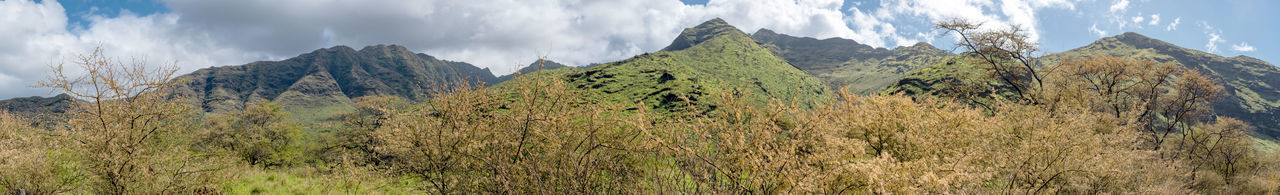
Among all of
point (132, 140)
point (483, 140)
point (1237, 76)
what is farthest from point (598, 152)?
point (1237, 76)

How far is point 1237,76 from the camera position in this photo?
167250 mm

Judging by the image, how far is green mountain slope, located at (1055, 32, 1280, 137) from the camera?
449ft

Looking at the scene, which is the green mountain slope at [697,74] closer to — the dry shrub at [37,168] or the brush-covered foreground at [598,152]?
the brush-covered foreground at [598,152]

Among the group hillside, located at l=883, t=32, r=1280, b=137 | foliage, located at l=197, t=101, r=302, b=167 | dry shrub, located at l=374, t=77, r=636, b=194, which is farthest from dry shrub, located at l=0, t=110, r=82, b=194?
hillside, located at l=883, t=32, r=1280, b=137

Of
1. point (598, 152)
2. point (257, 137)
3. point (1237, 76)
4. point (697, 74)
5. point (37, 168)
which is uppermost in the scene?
point (697, 74)

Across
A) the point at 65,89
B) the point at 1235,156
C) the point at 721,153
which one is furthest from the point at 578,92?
the point at 1235,156

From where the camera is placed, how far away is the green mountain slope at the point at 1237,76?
137m

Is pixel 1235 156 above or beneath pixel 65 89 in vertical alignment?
beneath

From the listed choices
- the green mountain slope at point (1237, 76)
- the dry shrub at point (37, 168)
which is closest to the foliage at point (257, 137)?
the dry shrub at point (37, 168)

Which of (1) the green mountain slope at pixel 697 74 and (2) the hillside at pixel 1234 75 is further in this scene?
(2) the hillside at pixel 1234 75

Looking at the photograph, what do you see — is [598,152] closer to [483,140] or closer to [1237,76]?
[483,140]

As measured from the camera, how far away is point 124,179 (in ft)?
28.9

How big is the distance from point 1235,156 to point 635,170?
4227 cm

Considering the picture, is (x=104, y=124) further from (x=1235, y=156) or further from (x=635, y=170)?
(x=1235, y=156)
